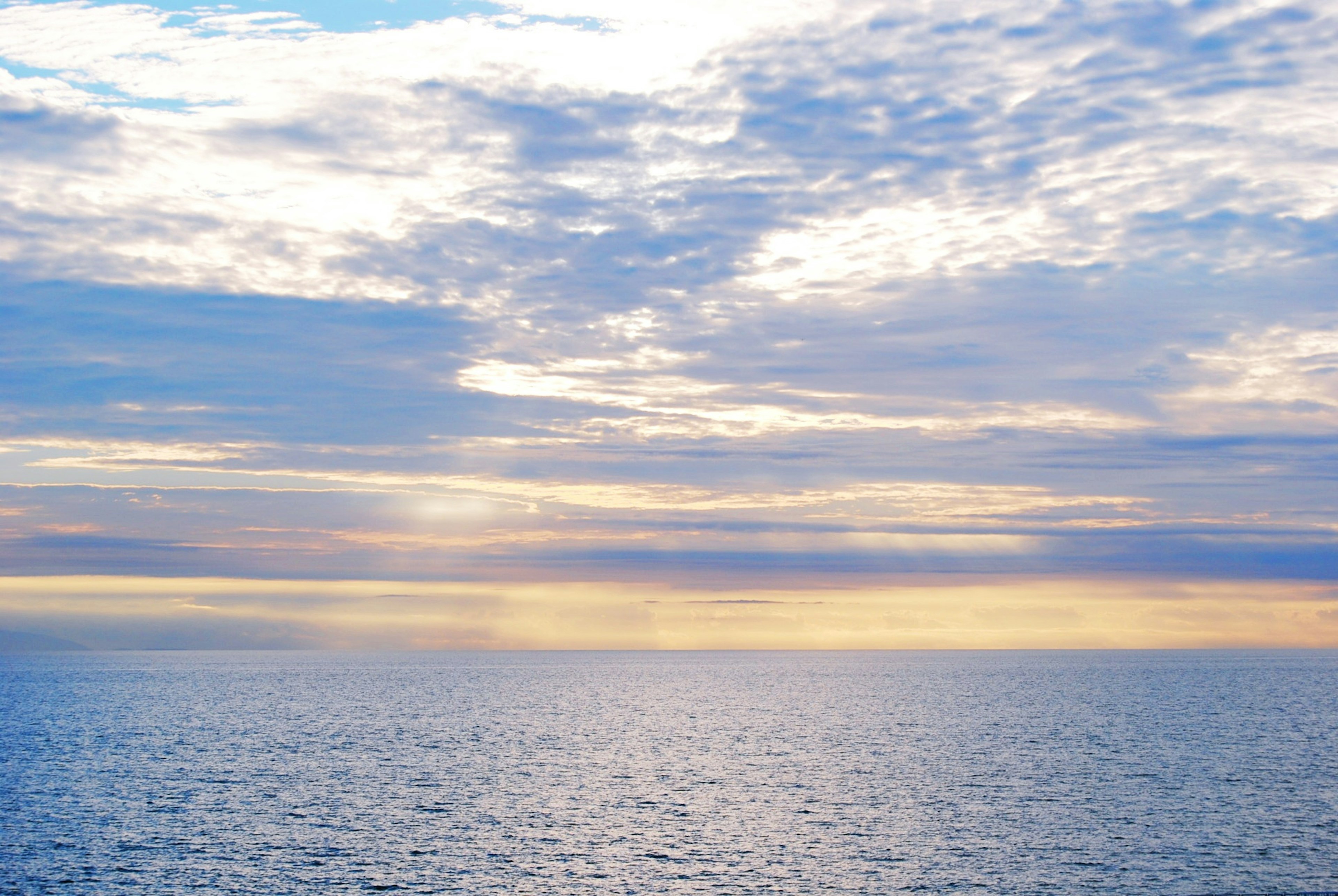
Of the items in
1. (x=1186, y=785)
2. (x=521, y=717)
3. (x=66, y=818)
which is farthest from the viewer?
(x=521, y=717)

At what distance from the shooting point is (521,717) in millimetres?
170875

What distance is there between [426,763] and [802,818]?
46.0 m

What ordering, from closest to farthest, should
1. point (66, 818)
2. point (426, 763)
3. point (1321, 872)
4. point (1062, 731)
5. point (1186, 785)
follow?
point (1321, 872)
point (66, 818)
point (1186, 785)
point (426, 763)
point (1062, 731)

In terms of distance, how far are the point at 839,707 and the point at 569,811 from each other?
409 ft

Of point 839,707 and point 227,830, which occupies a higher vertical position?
point 227,830

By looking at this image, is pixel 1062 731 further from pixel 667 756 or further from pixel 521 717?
pixel 521 717

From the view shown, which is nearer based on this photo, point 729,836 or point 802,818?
point 729,836

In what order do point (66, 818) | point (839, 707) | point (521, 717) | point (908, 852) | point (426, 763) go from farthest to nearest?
point (839, 707), point (521, 717), point (426, 763), point (66, 818), point (908, 852)

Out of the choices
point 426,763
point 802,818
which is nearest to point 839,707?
point 426,763

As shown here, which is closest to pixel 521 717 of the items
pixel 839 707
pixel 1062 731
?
pixel 839 707

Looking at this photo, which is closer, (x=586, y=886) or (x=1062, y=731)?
(x=586, y=886)

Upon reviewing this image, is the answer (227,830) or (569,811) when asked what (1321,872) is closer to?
(569,811)

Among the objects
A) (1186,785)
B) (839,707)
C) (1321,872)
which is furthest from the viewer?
(839,707)

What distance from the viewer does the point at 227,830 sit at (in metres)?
70.1
